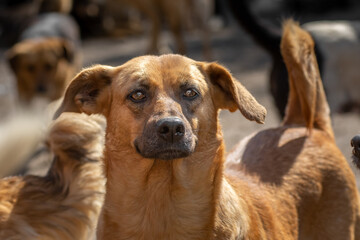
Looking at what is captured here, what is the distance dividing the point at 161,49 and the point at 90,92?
10.2 meters

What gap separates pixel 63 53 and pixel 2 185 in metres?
4.79

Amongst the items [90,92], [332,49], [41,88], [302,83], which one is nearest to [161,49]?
[41,88]

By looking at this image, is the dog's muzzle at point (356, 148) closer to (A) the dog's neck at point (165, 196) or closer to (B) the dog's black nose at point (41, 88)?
(A) the dog's neck at point (165, 196)

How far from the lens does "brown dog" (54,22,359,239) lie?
2988 mm

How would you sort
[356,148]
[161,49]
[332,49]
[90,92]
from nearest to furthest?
1. [356,148]
2. [90,92]
3. [332,49]
4. [161,49]

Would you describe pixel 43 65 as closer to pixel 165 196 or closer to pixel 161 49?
pixel 165 196

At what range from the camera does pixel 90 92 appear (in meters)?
3.32

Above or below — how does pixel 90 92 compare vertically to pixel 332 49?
below

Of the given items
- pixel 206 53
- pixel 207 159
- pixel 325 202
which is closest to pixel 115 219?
pixel 207 159

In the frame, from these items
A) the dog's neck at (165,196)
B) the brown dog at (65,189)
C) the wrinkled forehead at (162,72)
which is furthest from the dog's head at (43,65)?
the dog's neck at (165,196)

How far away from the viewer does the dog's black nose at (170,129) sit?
2766 mm

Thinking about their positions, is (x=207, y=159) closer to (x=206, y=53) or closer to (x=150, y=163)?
(x=150, y=163)

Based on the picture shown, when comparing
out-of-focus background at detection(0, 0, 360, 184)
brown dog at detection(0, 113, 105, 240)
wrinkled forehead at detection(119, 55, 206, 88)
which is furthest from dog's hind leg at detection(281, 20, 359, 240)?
out-of-focus background at detection(0, 0, 360, 184)

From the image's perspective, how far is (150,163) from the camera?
306cm
